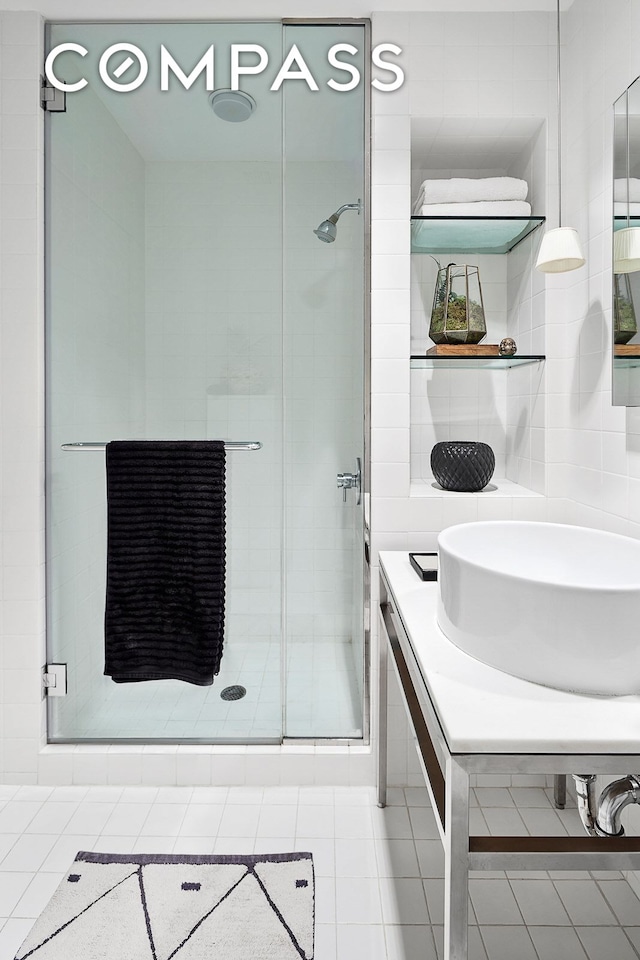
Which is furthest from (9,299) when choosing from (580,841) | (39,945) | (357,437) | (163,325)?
(580,841)

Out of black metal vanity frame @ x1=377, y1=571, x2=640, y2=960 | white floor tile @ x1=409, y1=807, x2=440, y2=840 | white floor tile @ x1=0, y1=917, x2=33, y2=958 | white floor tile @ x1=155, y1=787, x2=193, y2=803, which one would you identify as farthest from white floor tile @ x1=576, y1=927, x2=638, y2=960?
white floor tile @ x1=0, y1=917, x2=33, y2=958

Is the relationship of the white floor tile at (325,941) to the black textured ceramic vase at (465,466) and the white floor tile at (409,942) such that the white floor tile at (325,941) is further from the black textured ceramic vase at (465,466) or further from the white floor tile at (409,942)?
the black textured ceramic vase at (465,466)

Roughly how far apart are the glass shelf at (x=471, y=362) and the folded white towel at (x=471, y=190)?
17.8 inches

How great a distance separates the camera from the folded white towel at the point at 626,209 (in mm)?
1287

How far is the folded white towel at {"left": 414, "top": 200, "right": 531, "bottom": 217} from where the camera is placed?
5.72 feet

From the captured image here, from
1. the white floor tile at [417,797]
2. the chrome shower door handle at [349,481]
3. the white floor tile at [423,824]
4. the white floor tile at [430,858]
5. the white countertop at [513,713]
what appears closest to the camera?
the white countertop at [513,713]

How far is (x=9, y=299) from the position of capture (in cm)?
178

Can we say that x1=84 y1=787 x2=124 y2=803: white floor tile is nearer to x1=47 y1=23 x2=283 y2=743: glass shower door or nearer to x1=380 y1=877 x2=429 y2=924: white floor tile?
x1=47 y1=23 x2=283 y2=743: glass shower door

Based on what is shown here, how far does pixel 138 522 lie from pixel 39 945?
38.9 inches

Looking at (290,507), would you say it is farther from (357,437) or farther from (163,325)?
(163,325)

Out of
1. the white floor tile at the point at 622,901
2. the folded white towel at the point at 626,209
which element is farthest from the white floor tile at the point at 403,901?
the folded white towel at the point at 626,209

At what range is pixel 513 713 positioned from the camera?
79 centimetres

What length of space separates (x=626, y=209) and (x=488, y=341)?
2.42 ft

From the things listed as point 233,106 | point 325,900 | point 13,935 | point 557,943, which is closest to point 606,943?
point 557,943
